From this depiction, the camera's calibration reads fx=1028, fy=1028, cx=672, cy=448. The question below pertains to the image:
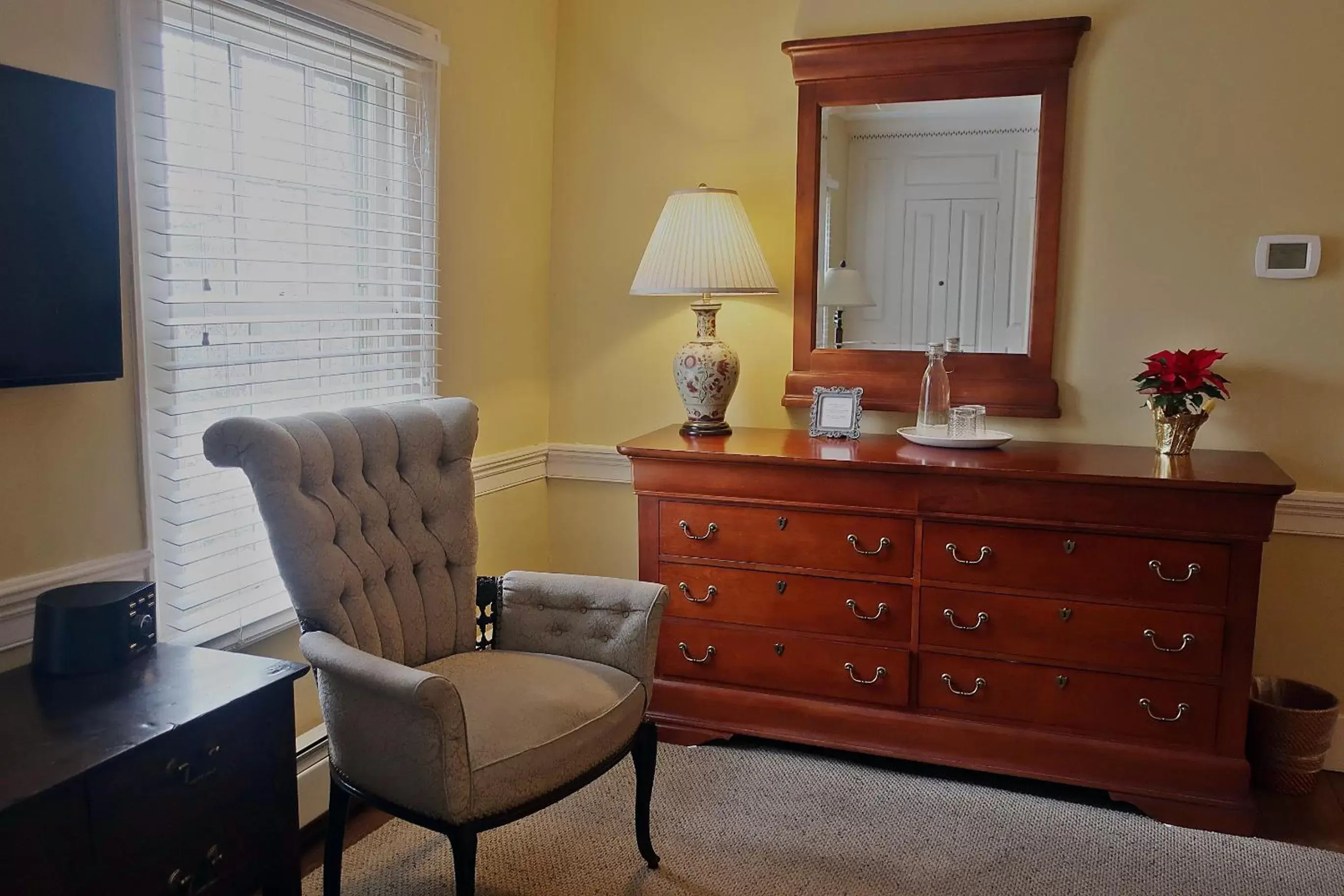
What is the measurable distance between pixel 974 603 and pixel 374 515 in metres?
1.46

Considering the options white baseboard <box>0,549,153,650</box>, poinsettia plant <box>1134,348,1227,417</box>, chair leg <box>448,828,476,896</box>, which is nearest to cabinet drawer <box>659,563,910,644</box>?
poinsettia plant <box>1134,348,1227,417</box>

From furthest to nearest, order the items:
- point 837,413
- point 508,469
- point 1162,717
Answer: point 508,469 → point 837,413 → point 1162,717

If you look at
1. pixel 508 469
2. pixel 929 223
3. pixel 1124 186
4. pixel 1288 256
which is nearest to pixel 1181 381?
pixel 1288 256

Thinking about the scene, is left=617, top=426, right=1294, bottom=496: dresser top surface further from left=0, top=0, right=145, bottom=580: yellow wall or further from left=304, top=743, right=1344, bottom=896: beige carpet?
left=0, top=0, right=145, bottom=580: yellow wall

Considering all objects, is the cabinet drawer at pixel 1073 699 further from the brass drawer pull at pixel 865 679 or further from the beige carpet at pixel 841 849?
the beige carpet at pixel 841 849

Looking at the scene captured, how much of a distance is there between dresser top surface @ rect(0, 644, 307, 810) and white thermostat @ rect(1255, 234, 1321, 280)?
2.52 meters

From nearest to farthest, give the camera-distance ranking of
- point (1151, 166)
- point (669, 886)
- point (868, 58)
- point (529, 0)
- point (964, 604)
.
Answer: point (669, 886) → point (964, 604) → point (1151, 166) → point (868, 58) → point (529, 0)

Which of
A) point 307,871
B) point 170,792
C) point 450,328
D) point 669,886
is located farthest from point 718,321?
point 170,792

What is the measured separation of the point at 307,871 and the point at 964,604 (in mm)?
1653

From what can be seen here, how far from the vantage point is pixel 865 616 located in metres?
2.66

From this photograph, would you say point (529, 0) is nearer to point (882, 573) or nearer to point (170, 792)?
point (882, 573)

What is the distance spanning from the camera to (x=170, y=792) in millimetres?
1492

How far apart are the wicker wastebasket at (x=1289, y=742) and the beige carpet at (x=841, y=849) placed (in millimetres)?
279

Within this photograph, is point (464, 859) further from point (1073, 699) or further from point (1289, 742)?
point (1289, 742)
